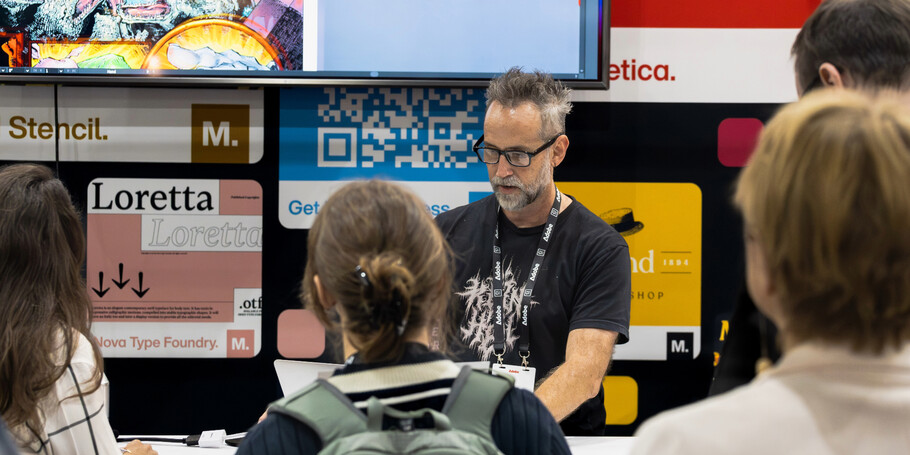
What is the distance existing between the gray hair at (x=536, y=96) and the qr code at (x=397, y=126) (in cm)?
52

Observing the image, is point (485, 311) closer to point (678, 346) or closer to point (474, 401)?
point (678, 346)

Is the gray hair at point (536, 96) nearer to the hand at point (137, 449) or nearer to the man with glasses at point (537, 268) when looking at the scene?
the man with glasses at point (537, 268)

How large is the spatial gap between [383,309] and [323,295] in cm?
13

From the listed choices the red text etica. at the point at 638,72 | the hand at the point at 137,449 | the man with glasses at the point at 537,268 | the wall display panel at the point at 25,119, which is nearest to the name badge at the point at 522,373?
the man with glasses at the point at 537,268

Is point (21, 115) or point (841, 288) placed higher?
point (21, 115)

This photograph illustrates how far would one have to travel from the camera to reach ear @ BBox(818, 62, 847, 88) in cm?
129

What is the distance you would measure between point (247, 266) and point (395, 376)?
2167mm

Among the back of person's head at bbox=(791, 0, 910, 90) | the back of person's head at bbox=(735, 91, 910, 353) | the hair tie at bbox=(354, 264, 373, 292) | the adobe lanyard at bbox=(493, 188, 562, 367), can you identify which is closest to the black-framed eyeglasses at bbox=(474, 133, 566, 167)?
the adobe lanyard at bbox=(493, 188, 562, 367)

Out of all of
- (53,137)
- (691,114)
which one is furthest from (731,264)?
(53,137)

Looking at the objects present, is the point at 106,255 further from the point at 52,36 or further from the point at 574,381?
the point at 574,381

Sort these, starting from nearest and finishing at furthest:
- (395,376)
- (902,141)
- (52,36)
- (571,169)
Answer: (902,141) → (395,376) → (52,36) → (571,169)

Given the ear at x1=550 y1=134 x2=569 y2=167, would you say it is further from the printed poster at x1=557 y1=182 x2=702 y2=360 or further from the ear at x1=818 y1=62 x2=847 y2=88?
the ear at x1=818 y1=62 x2=847 y2=88

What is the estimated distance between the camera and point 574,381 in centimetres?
222

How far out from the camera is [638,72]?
124 inches
